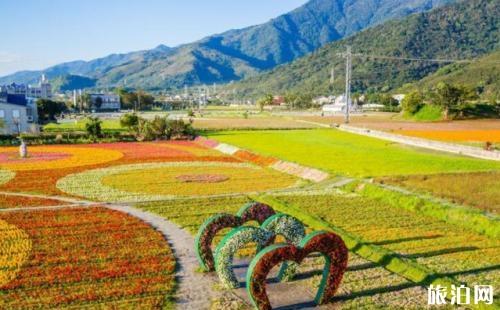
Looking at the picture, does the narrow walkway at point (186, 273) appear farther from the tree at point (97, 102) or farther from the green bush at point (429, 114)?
the tree at point (97, 102)

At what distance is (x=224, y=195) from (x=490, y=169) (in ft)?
71.5

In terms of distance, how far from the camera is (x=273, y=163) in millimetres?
48250

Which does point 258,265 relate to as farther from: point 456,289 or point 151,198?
point 151,198

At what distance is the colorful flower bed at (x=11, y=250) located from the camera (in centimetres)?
1888

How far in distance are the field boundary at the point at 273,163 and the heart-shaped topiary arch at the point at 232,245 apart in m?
22.2

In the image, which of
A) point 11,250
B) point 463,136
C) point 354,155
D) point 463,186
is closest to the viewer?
point 11,250

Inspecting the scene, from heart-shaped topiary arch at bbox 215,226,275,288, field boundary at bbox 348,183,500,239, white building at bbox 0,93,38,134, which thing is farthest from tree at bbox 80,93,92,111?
heart-shaped topiary arch at bbox 215,226,275,288

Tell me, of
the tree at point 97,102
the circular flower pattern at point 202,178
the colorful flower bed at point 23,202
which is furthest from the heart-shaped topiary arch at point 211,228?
the tree at point 97,102

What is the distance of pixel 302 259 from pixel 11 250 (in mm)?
12468

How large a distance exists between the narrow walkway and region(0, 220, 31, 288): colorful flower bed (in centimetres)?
578

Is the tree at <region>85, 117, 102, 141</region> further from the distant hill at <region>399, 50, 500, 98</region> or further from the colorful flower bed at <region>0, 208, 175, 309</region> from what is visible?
the distant hill at <region>399, 50, 500, 98</region>

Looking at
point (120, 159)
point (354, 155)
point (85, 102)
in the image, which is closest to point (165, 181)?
point (120, 159)

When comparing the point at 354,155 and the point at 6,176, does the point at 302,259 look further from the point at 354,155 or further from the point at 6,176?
the point at 354,155

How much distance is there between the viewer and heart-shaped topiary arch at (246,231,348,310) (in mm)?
15391
